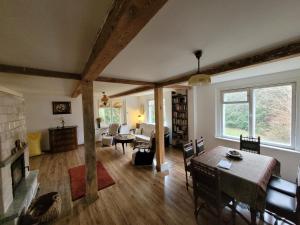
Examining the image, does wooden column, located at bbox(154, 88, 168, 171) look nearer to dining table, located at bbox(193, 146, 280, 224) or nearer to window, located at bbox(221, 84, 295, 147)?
dining table, located at bbox(193, 146, 280, 224)

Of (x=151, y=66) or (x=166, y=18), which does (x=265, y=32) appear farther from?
(x=151, y=66)

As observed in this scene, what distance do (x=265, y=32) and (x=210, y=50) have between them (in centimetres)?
51

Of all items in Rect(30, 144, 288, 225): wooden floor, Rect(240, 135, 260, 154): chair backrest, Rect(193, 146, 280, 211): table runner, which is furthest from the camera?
Rect(240, 135, 260, 154): chair backrest

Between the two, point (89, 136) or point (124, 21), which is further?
point (89, 136)

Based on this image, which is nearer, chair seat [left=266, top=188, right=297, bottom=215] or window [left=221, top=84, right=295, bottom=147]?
chair seat [left=266, top=188, right=297, bottom=215]

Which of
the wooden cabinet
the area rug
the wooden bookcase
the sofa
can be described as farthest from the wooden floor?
the sofa

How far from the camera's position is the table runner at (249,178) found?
5.41ft

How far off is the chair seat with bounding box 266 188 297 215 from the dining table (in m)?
0.18

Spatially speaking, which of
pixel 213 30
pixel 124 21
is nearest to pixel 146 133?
pixel 213 30

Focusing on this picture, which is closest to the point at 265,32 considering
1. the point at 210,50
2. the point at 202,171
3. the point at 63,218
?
the point at 210,50

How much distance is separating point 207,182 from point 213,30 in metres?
1.74

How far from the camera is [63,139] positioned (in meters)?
5.34

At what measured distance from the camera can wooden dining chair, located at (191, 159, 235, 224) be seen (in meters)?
1.70

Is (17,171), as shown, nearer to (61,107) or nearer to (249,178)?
(249,178)
